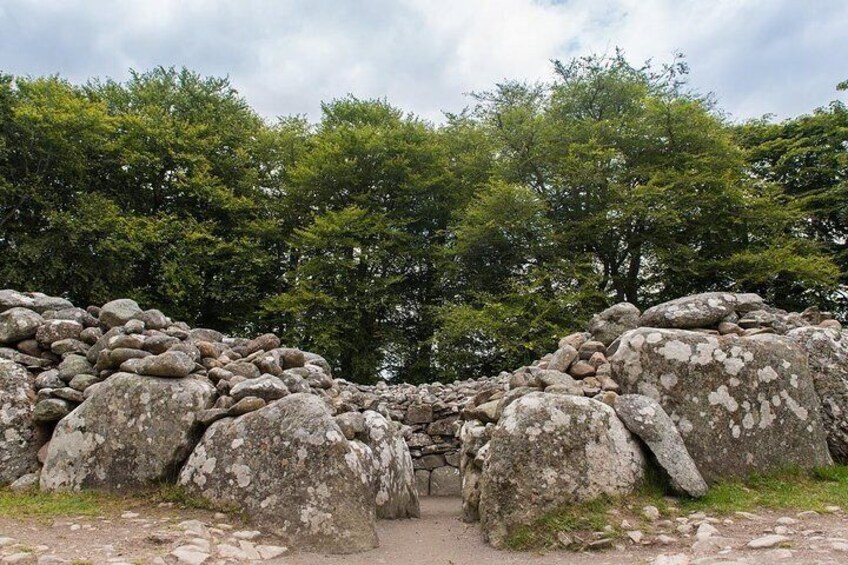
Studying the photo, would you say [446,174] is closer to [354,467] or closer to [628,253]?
[628,253]

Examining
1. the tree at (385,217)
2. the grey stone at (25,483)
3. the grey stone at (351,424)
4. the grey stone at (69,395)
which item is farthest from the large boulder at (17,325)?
the tree at (385,217)

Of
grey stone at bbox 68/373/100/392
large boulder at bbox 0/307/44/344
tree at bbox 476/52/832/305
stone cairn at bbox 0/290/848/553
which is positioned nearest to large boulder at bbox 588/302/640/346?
stone cairn at bbox 0/290/848/553

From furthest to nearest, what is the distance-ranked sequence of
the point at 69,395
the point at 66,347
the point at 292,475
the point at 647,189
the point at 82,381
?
the point at 647,189, the point at 66,347, the point at 82,381, the point at 69,395, the point at 292,475

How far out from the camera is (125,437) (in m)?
6.94

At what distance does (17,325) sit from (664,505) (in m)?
9.53

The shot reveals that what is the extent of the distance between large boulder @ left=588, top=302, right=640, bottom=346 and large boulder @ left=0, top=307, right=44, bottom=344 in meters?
9.14

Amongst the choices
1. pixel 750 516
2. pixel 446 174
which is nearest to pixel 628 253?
pixel 446 174

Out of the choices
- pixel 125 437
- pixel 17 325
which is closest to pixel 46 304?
pixel 17 325

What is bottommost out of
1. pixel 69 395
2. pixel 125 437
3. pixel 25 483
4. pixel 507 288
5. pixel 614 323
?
pixel 25 483

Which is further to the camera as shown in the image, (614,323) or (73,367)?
(614,323)

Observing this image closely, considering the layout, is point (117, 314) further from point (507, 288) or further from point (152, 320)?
point (507, 288)

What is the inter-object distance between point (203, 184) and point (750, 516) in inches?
931

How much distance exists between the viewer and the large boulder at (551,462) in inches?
239

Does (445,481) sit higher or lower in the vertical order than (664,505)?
lower
